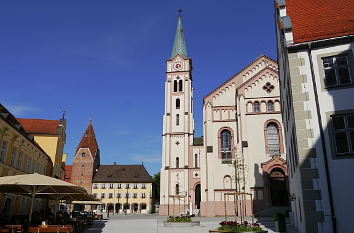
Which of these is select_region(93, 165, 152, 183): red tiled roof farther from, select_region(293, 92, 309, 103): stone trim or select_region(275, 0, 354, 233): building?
select_region(275, 0, 354, 233): building

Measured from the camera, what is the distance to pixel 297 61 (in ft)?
44.1

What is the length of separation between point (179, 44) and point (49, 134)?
32567mm

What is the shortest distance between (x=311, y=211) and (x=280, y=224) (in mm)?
7003

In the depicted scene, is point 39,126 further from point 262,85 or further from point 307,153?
point 307,153

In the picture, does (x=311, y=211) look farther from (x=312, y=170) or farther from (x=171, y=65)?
(x=171, y=65)

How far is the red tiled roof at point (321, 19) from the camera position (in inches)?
515

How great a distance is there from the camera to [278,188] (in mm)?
34406

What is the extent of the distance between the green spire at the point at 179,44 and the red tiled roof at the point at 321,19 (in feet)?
144

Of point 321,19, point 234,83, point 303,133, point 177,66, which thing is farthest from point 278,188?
point 177,66

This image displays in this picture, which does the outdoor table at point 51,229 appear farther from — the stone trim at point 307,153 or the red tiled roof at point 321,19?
the red tiled roof at point 321,19

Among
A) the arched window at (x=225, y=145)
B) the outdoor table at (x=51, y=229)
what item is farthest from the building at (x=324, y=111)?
the arched window at (x=225, y=145)

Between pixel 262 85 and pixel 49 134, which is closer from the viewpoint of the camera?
pixel 49 134

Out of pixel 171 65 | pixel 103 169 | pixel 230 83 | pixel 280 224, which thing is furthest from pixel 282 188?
pixel 103 169

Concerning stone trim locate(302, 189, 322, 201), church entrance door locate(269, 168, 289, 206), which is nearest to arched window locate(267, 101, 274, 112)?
church entrance door locate(269, 168, 289, 206)
